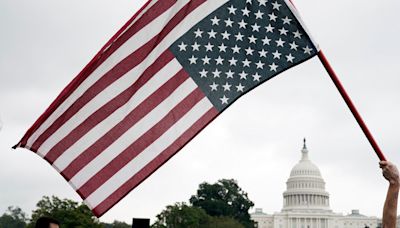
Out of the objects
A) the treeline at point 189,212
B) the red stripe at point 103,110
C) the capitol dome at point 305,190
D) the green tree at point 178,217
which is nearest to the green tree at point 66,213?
the treeline at point 189,212

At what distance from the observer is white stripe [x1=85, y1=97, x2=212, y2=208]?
7.78 m

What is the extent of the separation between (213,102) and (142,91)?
0.72m

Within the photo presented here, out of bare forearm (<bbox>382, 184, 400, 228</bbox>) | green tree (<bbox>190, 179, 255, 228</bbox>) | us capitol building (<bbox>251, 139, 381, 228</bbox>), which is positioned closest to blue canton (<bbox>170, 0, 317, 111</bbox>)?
bare forearm (<bbox>382, 184, 400, 228</bbox>)

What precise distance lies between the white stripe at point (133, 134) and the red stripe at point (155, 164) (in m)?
0.30

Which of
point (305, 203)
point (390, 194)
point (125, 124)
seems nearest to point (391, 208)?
point (390, 194)

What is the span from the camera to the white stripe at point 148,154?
778cm

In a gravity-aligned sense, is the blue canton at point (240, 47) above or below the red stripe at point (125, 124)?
above

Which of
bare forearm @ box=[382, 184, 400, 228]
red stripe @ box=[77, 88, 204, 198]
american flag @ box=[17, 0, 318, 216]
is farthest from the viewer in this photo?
red stripe @ box=[77, 88, 204, 198]

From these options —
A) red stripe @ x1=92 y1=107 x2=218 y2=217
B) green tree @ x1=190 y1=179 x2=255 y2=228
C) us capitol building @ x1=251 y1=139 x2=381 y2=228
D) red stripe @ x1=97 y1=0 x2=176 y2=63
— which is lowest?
red stripe @ x1=92 y1=107 x2=218 y2=217

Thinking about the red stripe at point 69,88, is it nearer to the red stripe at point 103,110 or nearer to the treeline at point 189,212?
the red stripe at point 103,110

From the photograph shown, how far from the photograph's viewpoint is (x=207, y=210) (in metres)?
134

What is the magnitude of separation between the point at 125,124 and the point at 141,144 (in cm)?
25

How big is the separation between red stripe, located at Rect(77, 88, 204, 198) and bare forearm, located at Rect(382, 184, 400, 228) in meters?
2.93

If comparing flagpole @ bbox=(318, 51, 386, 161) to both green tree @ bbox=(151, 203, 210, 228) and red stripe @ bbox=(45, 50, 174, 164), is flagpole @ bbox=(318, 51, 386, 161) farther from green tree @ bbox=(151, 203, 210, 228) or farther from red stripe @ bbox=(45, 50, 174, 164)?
green tree @ bbox=(151, 203, 210, 228)
